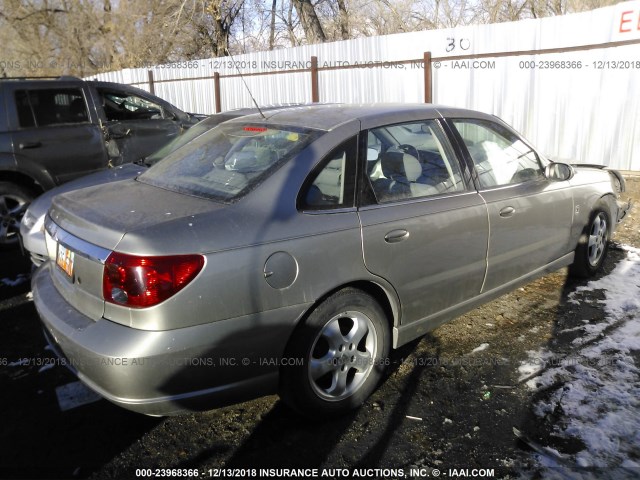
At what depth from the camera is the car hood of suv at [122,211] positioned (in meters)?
2.43

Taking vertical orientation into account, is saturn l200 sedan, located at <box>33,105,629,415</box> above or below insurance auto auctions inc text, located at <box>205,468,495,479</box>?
above

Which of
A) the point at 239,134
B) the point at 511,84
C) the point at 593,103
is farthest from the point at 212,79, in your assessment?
the point at 239,134

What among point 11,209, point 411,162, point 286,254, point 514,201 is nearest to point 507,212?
point 514,201

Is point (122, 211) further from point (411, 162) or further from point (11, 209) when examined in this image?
point (11, 209)

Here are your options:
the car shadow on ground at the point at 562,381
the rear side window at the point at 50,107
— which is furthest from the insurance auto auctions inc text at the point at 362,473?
the rear side window at the point at 50,107

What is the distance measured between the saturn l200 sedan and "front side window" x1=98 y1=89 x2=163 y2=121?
12.4 ft

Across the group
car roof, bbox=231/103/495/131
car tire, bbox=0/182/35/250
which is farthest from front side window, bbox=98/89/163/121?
car roof, bbox=231/103/495/131

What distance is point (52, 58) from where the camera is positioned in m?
31.9

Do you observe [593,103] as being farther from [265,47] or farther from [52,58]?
[52,58]

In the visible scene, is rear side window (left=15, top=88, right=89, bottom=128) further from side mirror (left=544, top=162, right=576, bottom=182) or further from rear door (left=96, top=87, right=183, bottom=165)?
side mirror (left=544, top=162, right=576, bottom=182)

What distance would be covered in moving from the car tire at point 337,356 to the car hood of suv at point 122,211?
2.52ft

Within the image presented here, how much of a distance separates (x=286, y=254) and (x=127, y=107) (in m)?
5.36

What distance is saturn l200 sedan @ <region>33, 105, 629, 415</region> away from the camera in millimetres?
2340

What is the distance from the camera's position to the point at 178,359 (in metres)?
2.32
